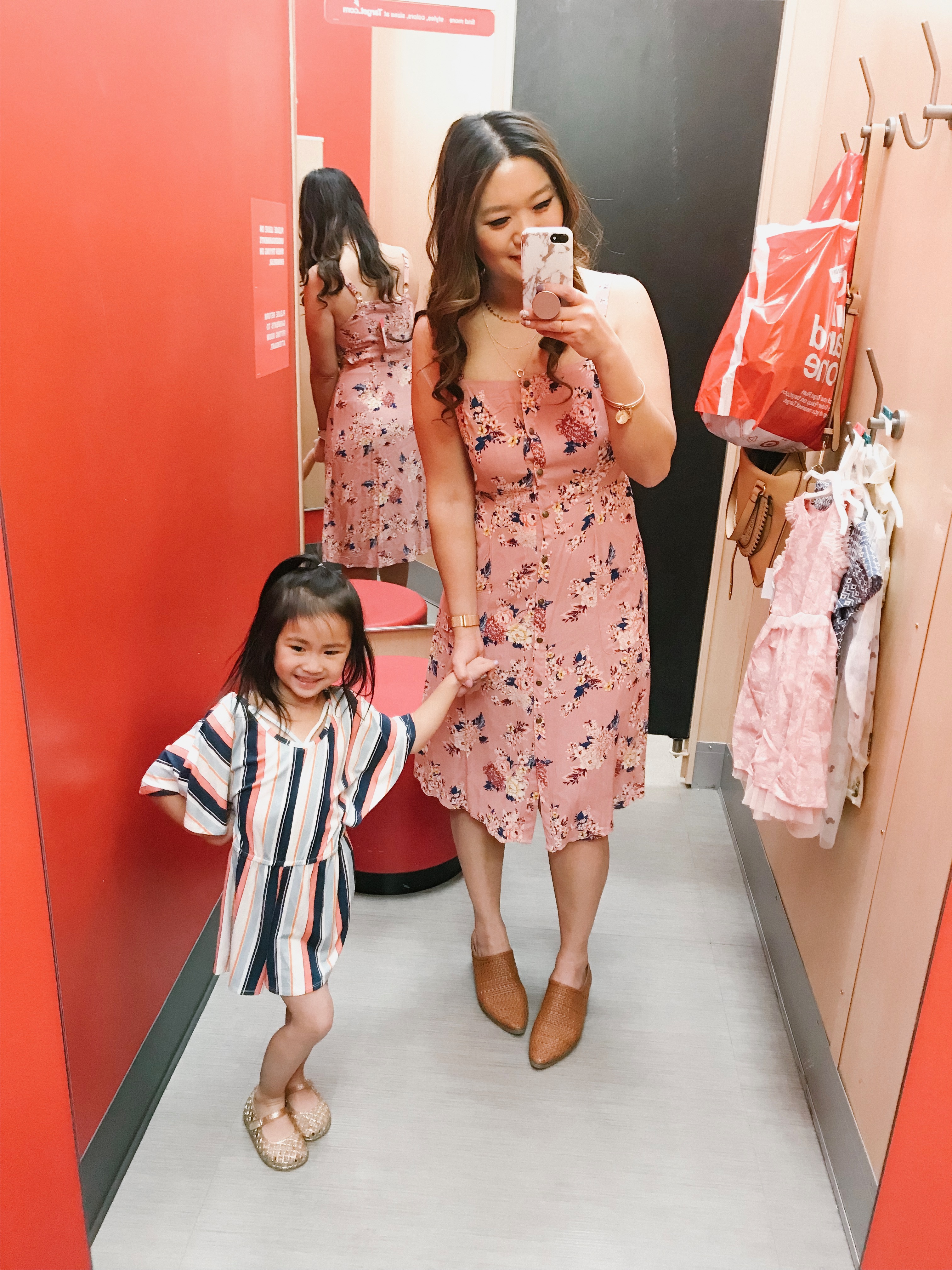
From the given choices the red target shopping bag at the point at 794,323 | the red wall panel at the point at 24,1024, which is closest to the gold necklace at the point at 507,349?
the red target shopping bag at the point at 794,323

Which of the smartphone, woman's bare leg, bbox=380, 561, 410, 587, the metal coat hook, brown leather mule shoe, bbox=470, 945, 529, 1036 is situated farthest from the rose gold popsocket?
brown leather mule shoe, bbox=470, 945, 529, 1036

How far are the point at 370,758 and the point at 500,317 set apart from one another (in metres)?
0.72

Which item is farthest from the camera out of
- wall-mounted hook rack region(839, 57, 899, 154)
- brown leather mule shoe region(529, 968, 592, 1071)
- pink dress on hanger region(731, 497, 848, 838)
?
brown leather mule shoe region(529, 968, 592, 1071)

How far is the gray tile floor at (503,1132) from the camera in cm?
149

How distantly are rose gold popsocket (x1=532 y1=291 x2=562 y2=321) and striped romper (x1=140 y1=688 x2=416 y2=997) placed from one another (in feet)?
1.94

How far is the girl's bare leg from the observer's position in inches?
60.1

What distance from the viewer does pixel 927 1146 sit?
128 centimetres

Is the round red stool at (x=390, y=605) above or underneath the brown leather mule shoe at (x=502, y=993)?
above

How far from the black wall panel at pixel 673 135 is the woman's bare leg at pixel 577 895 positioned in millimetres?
1039

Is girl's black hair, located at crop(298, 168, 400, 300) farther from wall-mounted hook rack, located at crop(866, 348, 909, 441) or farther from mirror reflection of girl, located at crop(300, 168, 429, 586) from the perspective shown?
wall-mounted hook rack, located at crop(866, 348, 909, 441)

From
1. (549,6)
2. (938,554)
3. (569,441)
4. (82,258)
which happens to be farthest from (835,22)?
(82,258)

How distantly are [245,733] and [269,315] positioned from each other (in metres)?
Result: 0.95

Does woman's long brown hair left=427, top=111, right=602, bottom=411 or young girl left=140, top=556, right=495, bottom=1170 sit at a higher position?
woman's long brown hair left=427, top=111, right=602, bottom=411

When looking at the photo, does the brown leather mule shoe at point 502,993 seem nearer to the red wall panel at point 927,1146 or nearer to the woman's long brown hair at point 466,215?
the red wall panel at point 927,1146
